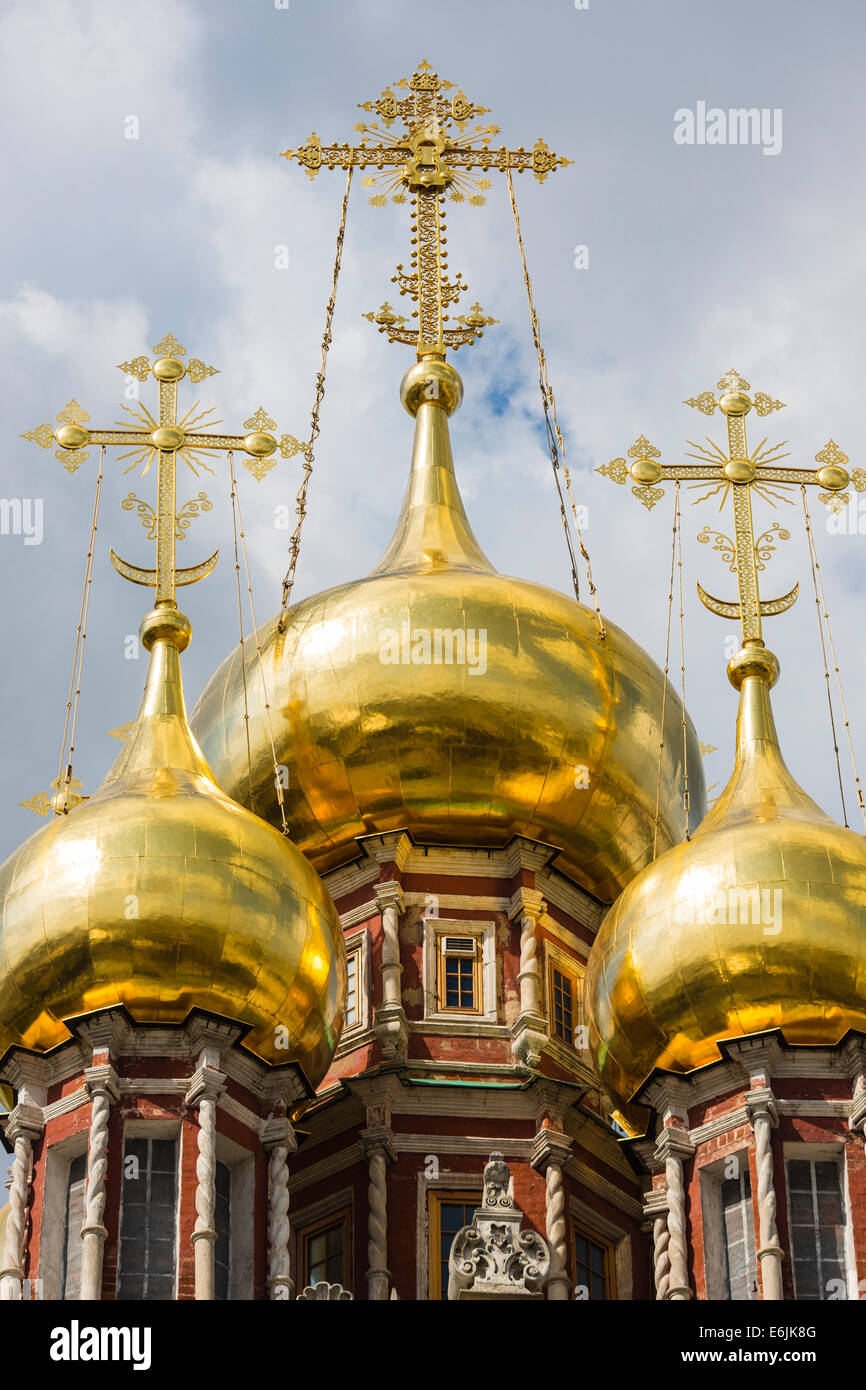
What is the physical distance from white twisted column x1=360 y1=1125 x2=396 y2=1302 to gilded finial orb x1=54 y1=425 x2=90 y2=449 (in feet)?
25.7

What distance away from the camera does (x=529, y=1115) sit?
35.4 metres

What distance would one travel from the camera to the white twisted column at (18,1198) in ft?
103

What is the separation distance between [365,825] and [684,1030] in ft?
17.2

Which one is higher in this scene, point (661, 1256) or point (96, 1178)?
point (96, 1178)

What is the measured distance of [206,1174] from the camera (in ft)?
103

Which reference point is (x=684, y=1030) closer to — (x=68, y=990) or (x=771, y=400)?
(x=68, y=990)

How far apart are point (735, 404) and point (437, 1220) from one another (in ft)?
30.7

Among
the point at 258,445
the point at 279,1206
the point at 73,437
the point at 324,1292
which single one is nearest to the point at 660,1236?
the point at 324,1292

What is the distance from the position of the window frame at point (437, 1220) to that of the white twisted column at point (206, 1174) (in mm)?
2845

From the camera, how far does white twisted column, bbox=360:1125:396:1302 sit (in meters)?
33.7

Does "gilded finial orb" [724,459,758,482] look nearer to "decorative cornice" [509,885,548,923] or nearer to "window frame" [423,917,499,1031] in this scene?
"decorative cornice" [509,885,548,923]

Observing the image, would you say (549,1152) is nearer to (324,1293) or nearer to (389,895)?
(389,895)

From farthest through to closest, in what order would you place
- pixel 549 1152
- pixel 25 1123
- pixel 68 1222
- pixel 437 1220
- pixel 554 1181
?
1. pixel 549 1152
2. pixel 554 1181
3. pixel 437 1220
4. pixel 25 1123
5. pixel 68 1222

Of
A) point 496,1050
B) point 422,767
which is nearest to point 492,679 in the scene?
point 422,767
